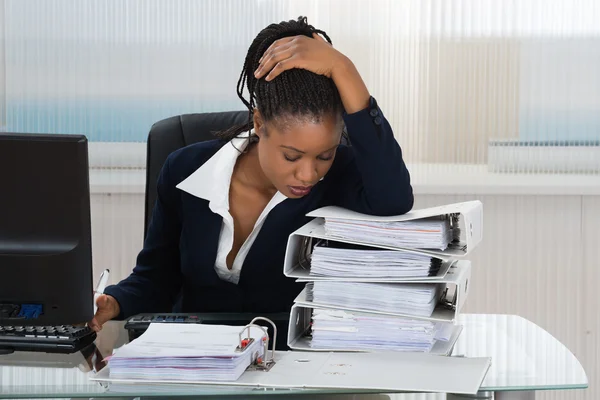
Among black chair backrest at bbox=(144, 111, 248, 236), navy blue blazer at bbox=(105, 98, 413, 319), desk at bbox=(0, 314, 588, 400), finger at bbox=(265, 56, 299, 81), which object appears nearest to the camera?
desk at bbox=(0, 314, 588, 400)

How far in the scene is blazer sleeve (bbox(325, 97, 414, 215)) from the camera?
1434 millimetres

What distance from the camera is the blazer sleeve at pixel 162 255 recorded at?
1737 millimetres

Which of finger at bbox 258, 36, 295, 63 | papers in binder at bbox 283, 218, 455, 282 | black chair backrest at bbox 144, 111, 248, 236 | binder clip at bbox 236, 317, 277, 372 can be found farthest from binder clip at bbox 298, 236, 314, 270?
black chair backrest at bbox 144, 111, 248, 236

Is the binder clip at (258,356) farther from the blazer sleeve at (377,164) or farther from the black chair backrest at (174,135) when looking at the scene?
the black chair backrest at (174,135)

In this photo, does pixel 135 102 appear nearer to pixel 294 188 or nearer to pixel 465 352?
→ pixel 294 188

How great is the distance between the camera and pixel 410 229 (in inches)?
51.8

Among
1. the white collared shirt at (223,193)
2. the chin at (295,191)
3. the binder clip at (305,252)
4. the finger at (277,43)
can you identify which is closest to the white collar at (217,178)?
the white collared shirt at (223,193)

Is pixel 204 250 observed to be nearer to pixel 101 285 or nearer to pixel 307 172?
pixel 101 285

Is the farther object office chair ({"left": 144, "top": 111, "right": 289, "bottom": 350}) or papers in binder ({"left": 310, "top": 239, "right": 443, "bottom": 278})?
office chair ({"left": 144, "top": 111, "right": 289, "bottom": 350})

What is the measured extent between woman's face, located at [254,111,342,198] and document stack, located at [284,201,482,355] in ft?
0.46

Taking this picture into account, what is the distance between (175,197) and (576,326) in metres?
1.93

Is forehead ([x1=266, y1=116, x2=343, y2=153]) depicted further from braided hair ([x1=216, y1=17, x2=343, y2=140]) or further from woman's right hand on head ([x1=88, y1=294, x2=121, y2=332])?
woman's right hand on head ([x1=88, y1=294, x2=121, y2=332])

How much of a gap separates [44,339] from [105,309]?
0.21 m

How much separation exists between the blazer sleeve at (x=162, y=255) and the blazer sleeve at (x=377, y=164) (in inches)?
17.3
